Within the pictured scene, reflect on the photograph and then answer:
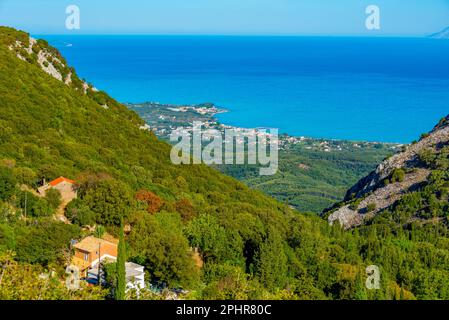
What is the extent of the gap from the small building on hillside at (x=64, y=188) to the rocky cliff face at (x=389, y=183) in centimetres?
2432

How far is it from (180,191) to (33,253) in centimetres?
1554

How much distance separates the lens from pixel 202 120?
125 m

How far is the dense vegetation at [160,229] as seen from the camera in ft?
63.0

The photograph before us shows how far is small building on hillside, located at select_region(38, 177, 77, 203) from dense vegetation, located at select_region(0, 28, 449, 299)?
14.7 inches

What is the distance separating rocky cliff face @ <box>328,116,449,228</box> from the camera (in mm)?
45312

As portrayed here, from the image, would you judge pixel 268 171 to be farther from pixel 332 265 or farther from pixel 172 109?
pixel 332 265

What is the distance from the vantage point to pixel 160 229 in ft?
74.5

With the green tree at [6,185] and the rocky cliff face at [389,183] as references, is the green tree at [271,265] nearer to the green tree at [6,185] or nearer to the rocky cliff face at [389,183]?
the green tree at [6,185]

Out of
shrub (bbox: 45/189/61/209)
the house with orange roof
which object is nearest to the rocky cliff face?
shrub (bbox: 45/189/61/209)

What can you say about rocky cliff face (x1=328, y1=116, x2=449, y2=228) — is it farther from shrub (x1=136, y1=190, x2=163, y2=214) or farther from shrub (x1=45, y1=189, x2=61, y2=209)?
shrub (x1=45, y1=189, x2=61, y2=209)

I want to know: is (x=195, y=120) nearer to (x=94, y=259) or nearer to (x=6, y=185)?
(x=6, y=185)

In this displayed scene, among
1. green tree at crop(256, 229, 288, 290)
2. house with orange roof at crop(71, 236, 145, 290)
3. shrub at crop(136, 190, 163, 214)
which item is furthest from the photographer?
shrub at crop(136, 190, 163, 214)
